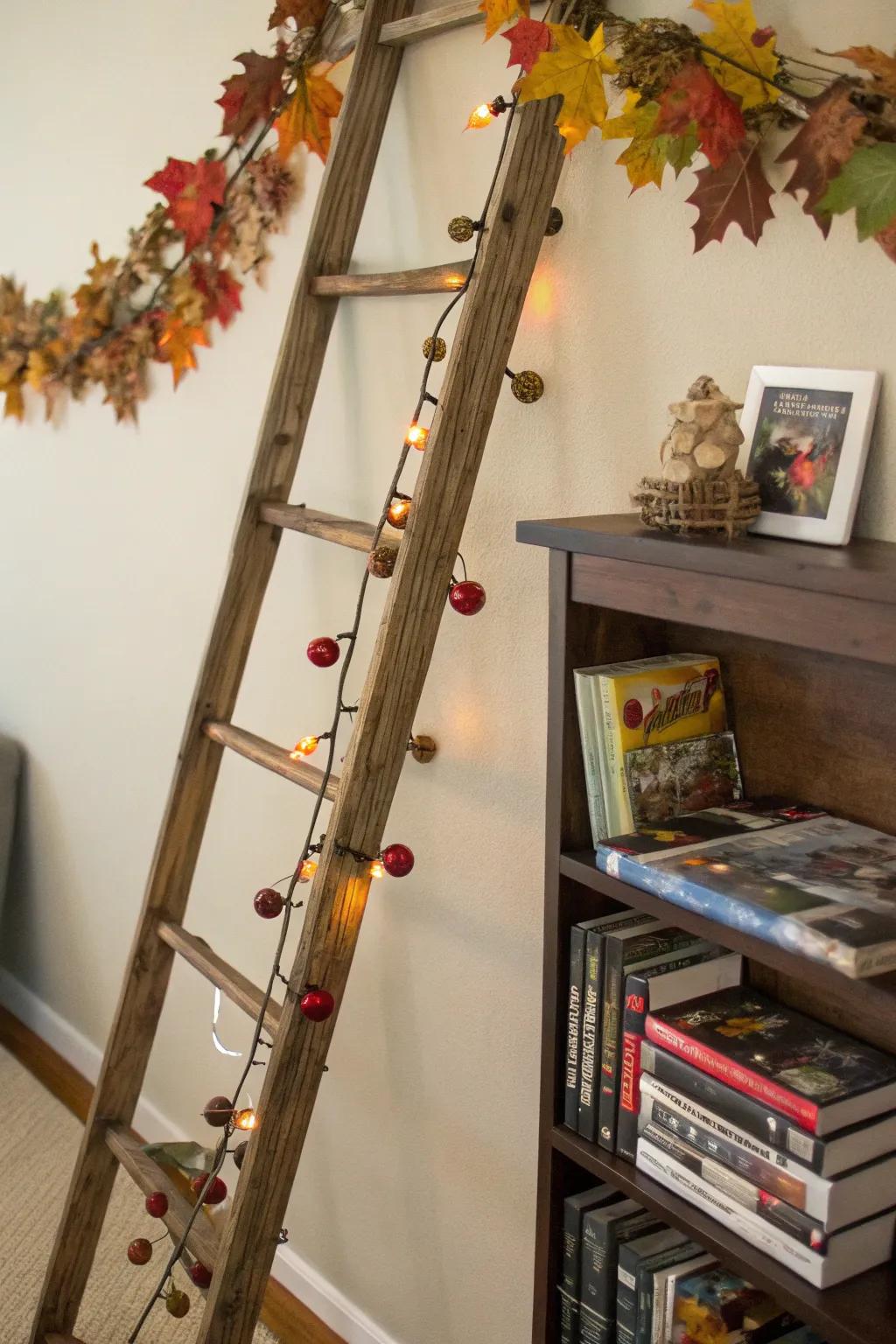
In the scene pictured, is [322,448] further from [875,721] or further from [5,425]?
[5,425]

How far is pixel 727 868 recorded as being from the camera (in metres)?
1.03

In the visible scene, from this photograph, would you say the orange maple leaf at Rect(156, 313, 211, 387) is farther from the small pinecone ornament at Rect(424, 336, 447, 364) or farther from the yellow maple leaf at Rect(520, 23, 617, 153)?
the yellow maple leaf at Rect(520, 23, 617, 153)

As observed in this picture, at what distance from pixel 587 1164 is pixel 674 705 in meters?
0.44

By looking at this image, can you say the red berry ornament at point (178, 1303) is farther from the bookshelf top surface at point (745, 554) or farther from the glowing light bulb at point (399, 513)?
the bookshelf top surface at point (745, 554)

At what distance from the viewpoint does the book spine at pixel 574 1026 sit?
1201 mm

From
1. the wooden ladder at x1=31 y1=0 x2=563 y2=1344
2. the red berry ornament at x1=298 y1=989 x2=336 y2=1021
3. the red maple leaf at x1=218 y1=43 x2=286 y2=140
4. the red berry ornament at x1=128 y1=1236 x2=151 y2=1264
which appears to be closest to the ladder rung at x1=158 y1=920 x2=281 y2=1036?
the wooden ladder at x1=31 y1=0 x2=563 y2=1344

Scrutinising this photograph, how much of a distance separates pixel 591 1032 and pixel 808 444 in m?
0.58

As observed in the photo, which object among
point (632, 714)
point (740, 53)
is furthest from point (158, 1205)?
point (740, 53)

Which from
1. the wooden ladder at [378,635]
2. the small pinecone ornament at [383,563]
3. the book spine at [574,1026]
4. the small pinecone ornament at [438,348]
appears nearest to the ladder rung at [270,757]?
the wooden ladder at [378,635]

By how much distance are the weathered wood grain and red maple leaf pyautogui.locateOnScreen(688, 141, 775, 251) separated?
2.07 feet

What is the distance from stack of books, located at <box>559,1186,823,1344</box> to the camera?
114 cm

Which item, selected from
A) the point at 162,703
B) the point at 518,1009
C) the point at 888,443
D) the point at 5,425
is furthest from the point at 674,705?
the point at 5,425

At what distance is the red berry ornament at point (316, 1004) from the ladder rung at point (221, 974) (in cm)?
11

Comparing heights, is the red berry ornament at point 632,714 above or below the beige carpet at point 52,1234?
above
